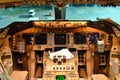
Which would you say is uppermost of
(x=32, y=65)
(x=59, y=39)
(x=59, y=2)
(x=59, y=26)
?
(x=59, y=2)

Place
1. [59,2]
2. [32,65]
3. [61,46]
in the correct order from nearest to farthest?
[59,2] → [32,65] → [61,46]

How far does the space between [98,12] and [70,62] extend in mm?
8937

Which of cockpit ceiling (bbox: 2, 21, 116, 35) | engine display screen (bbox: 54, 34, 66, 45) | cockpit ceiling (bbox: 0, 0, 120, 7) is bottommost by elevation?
engine display screen (bbox: 54, 34, 66, 45)

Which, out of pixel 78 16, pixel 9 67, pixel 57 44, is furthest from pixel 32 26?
pixel 78 16

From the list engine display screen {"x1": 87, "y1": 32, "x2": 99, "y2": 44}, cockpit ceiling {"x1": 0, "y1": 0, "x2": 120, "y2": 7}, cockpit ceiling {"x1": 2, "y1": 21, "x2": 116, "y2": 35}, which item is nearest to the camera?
cockpit ceiling {"x1": 0, "y1": 0, "x2": 120, "y2": 7}

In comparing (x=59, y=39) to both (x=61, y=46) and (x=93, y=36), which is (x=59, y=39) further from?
(x=93, y=36)

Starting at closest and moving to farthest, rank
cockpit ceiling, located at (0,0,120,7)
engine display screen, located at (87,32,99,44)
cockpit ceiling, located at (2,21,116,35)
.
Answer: cockpit ceiling, located at (0,0,120,7) → engine display screen, located at (87,32,99,44) → cockpit ceiling, located at (2,21,116,35)

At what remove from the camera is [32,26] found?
24.4 ft

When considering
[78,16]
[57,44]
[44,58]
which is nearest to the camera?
[44,58]

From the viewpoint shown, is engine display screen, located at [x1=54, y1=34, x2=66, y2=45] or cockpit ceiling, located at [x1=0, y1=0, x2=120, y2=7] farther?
A: engine display screen, located at [x1=54, y1=34, x2=66, y2=45]

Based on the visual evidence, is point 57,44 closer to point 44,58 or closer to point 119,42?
point 44,58

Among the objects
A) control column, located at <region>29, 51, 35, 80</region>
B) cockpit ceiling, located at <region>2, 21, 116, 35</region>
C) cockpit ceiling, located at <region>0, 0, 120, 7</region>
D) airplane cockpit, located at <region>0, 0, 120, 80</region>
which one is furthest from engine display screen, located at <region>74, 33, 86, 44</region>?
control column, located at <region>29, 51, 35, 80</region>

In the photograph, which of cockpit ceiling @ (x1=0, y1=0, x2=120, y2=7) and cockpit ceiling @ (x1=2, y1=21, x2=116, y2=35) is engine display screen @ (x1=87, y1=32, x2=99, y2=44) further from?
cockpit ceiling @ (x1=0, y1=0, x2=120, y2=7)

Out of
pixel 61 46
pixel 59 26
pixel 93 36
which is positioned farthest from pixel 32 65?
pixel 93 36
